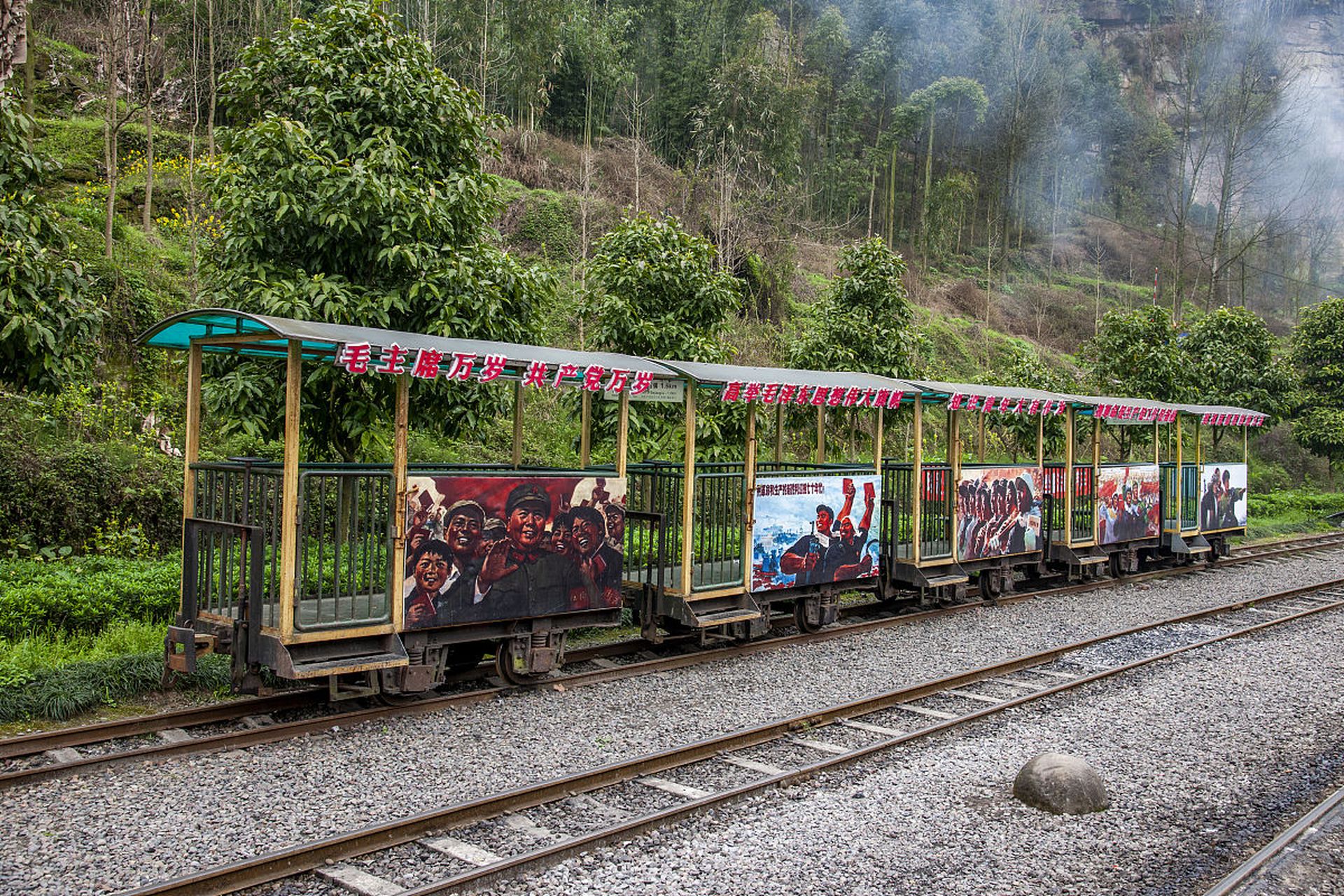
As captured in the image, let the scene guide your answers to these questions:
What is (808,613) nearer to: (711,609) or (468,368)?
(711,609)

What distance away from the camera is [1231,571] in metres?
17.6

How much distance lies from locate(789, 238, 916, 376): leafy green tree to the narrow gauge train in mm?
2193

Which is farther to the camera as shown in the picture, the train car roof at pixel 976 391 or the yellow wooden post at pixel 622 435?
the train car roof at pixel 976 391

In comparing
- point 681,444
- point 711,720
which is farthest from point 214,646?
point 681,444

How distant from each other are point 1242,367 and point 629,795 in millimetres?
26971

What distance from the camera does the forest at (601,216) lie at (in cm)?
909

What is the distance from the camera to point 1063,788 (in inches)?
237

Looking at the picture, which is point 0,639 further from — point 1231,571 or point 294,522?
point 1231,571

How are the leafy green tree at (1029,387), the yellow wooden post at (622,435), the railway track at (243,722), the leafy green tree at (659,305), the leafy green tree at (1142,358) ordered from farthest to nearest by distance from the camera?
the leafy green tree at (1142,358) < the leafy green tree at (1029,387) < the leafy green tree at (659,305) < the yellow wooden post at (622,435) < the railway track at (243,722)

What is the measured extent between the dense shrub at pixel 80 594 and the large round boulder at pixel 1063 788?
306 inches

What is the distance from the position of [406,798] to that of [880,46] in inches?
2088

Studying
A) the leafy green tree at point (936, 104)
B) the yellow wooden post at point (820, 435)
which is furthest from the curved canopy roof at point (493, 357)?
the leafy green tree at point (936, 104)

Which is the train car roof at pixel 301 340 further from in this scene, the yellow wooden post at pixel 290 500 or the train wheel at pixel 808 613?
the train wheel at pixel 808 613

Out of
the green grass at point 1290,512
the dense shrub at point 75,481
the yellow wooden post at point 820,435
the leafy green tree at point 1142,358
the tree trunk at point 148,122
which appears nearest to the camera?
the dense shrub at point 75,481
